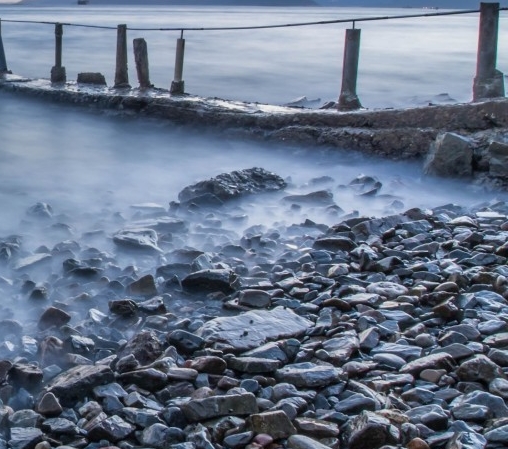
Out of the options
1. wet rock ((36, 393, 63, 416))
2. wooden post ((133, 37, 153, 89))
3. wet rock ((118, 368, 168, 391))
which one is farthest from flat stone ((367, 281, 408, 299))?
wooden post ((133, 37, 153, 89))

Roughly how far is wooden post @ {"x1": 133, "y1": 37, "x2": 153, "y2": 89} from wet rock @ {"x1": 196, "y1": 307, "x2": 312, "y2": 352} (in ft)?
23.1

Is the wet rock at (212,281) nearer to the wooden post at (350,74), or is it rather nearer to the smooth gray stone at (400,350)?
the smooth gray stone at (400,350)

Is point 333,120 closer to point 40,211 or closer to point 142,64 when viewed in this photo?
point 40,211

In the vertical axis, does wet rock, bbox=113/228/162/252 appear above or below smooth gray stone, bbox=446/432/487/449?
below

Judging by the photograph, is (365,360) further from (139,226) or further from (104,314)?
(139,226)

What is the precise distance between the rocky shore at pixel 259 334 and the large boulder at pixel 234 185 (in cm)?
51

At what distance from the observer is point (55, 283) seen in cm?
419

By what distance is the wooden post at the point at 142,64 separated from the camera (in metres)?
10.1

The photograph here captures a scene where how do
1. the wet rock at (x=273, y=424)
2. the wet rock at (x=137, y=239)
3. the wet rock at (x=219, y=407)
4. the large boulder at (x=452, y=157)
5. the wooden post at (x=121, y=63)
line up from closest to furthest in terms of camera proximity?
the wet rock at (x=273, y=424) → the wet rock at (x=219, y=407) → the wet rock at (x=137, y=239) → the large boulder at (x=452, y=157) → the wooden post at (x=121, y=63)

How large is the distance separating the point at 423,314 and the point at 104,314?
1451 mm

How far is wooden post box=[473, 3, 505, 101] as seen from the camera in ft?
23.2

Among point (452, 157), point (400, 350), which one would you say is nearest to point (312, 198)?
point (452, 157)

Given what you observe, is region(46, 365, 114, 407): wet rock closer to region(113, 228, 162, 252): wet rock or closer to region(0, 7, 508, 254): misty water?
region(113, 228, 162, 252): wet rock

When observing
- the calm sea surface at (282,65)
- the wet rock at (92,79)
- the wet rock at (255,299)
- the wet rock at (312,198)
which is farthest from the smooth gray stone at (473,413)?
the calm sea surface at (282,65)
